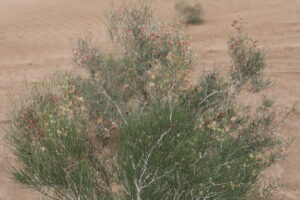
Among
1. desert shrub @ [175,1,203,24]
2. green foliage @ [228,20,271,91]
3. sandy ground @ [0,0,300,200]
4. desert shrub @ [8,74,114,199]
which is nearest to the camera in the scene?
desert shrub @ [8,74,114,199]

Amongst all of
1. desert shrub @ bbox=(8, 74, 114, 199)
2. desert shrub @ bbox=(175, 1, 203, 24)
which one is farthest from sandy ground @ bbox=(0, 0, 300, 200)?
desert shrub @ bbox=(8, 74, 114, 199)

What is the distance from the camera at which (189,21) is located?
942 inches

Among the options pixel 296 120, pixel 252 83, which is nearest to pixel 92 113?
pixel 252 83

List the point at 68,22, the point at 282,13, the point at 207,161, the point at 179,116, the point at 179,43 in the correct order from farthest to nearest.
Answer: the point at 68,22 → the point at 282,13 → the point at 179,43 → the point at 207,161 → the point at 179,116

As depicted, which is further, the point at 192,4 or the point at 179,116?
the point at 192,4

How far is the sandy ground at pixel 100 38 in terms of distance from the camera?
1391 centimetres

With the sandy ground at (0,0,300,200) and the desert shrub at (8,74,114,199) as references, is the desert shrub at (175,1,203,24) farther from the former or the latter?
the desert shrub at (8,74,114,199)

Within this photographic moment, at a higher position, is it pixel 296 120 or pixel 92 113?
pixel 92 113

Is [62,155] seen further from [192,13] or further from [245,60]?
[192,13]

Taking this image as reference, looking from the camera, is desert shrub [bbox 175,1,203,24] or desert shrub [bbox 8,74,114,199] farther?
desert shrub [bbox 175,1,203,24]

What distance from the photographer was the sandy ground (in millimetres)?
13909

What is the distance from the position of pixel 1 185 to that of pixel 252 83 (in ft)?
23.8

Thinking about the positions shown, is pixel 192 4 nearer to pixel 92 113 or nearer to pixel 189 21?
pixel 189 21

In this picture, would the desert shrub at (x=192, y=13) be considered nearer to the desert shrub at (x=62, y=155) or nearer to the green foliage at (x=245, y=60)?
the green foliage at (x=245, y=60)
